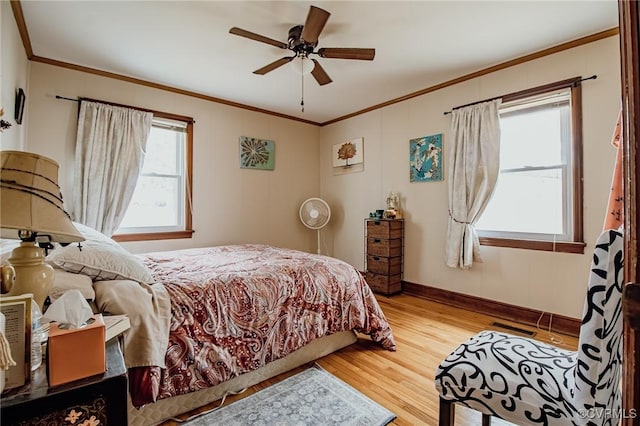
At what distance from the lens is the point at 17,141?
2.30 metres

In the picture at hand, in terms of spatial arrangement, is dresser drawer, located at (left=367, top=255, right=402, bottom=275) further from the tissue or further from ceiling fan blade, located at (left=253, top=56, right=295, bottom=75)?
the tissue

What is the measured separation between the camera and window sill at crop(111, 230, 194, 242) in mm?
3137

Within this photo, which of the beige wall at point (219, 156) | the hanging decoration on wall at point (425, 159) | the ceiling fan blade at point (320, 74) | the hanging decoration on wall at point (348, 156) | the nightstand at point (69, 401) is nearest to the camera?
the nightstand at point (69, 401)

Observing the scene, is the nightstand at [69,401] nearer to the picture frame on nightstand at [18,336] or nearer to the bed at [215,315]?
the picture frame on nightstand at [18,336]

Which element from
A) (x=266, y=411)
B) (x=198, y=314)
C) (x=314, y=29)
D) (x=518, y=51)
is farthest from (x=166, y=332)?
(x=518, y=51)

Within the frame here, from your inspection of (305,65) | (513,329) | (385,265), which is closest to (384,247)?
(385,265)

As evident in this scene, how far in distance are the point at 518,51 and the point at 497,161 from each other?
0.98 m

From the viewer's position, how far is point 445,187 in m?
3.36

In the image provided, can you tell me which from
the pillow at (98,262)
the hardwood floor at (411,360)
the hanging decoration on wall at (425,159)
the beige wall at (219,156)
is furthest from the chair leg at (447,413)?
the beige wall at (219,156)

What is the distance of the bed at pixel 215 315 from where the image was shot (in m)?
1.32

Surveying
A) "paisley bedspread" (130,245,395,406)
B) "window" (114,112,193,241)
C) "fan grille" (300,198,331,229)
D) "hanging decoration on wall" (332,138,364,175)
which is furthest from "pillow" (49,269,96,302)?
"hanging decoration on wall" (332,138,364,175)

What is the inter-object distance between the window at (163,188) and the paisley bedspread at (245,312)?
0.96 m

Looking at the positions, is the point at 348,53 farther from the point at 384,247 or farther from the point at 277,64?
the point at 384,247

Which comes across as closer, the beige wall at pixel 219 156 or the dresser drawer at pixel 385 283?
the beige wall at pixel 219 156
